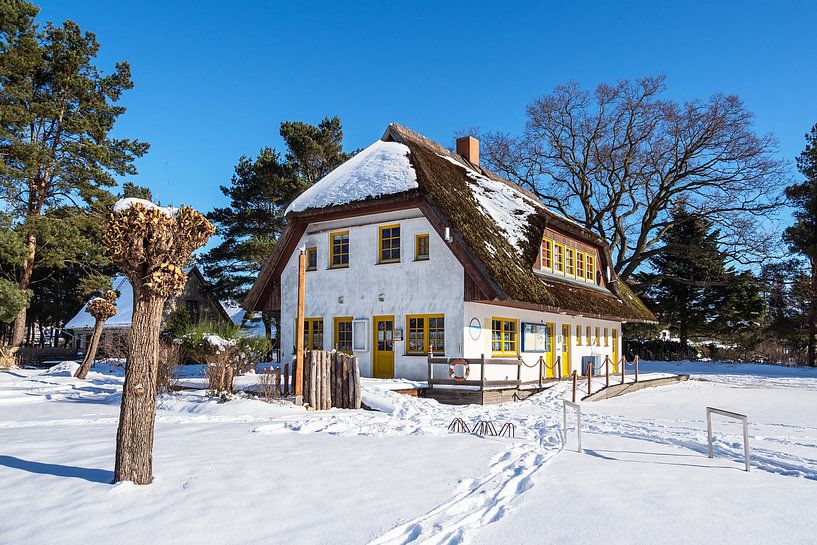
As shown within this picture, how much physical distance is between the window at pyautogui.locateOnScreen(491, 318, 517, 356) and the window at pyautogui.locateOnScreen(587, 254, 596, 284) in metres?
6.01

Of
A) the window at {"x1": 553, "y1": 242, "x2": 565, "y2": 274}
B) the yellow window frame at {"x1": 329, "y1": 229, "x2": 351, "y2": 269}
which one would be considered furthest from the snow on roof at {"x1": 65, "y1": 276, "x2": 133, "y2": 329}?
the window at {"x1": 553, "y1": 242, "x2": 565, "y2": 274}

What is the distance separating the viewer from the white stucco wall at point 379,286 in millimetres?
18078

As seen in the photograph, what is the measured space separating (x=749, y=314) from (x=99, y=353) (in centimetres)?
3782

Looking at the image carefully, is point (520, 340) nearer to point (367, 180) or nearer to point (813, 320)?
point (367, 180)

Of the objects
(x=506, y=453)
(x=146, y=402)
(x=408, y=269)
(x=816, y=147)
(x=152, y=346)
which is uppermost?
(x=816, y=147)

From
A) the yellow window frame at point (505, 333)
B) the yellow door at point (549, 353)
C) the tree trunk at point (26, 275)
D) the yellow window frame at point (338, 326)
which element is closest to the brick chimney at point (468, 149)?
the yellow door at point (549, 353)

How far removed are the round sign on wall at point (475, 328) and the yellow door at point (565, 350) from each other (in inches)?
231

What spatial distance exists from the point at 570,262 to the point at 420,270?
7212mm

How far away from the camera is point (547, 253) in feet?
71.3

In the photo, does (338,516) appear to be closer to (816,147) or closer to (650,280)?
(650,280)

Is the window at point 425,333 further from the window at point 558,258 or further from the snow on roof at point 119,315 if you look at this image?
the snow on roof at point 119,315

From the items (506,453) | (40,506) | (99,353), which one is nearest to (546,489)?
(506,453)

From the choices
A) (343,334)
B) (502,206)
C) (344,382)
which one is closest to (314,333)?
(343,334)

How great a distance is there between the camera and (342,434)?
9.86m
